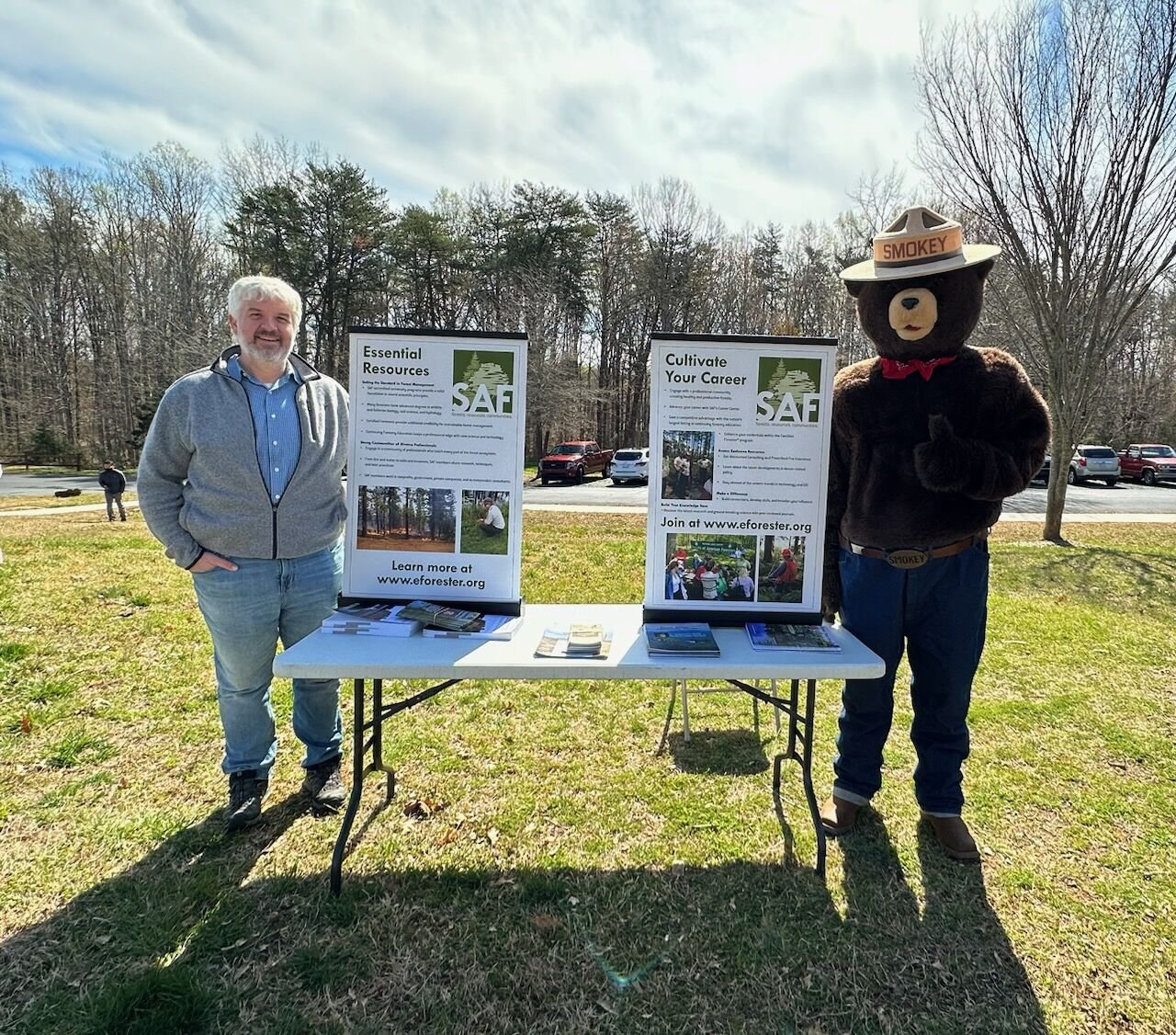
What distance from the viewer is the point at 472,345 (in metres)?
2.41

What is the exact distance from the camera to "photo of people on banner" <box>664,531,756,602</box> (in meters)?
2.45

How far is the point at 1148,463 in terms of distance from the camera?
23.3 m

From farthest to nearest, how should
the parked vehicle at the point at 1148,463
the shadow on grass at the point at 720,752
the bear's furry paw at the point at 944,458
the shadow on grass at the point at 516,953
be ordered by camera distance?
the parked vehicle at the point at 1148,463
the shadow on grass at the point at 720,752
the bear's furry paw at the point at 944,458
the shadow on grass at the point at 516,953

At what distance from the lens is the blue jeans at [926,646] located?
7.82 feet

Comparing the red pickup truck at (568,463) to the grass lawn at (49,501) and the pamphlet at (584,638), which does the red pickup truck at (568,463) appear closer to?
the grass lawn at (49,501)

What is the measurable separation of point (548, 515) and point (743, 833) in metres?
9.62

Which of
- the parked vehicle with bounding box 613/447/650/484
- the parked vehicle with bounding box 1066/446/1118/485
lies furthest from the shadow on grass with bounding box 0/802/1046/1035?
the parked vehicle with bounding box 1066/446/1118/485

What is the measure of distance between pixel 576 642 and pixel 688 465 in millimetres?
749

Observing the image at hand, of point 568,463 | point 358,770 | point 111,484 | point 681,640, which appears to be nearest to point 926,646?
point 681,640

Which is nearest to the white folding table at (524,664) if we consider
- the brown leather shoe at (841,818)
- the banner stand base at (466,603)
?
the banner stand base at (466,603)

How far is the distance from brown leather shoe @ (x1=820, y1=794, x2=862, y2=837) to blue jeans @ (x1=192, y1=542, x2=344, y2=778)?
204 centimetres

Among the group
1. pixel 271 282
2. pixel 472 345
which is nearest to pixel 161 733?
pixel 271 282

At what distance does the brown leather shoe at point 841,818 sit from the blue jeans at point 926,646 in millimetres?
46

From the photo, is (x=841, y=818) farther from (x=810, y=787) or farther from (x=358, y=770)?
(x=358, y=770)
